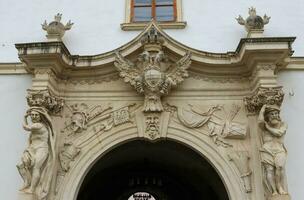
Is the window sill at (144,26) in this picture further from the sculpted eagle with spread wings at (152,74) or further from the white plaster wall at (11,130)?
the white plaster wall at (11,130)

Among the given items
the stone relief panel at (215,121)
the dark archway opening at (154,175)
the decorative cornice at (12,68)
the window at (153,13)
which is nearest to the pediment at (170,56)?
the decorative cornice at (12,68)

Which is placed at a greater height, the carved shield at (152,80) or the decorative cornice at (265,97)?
the carved shield at (152,80)

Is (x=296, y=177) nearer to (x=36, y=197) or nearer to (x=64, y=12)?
(x=36, y=197)

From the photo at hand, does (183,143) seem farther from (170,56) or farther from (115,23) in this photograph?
(115,23)

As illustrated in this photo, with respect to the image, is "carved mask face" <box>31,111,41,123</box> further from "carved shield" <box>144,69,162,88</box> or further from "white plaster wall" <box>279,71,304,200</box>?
"white plaster wall" <box>279,71,304,200</box>

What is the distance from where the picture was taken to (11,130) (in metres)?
7.98

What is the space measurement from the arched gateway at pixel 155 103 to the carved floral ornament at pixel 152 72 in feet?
0.06

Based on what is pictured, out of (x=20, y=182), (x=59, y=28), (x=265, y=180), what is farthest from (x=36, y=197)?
(x=265, y=180)

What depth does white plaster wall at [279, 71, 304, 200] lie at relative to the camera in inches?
292

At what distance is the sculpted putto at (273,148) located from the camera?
22.9 feet

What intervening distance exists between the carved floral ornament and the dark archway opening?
4.09ft

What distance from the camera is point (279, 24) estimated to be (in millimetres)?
8656


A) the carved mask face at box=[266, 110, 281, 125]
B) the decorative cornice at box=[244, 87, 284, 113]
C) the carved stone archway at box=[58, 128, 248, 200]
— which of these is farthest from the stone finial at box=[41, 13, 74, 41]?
the carved mask face at box=[266, 110, 281, 125]

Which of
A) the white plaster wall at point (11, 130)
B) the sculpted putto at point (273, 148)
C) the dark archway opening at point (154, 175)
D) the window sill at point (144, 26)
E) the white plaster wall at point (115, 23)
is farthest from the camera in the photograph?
the dark archway opening at point (154, 175)
